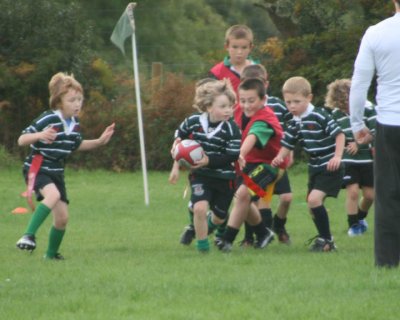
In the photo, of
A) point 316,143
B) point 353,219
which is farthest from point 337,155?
point 353,219

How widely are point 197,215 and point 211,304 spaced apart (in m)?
3.31

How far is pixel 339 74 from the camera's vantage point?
24594 millimetres

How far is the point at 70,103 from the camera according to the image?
10633 mm

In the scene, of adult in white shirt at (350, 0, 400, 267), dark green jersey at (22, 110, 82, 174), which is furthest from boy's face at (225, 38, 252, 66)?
adult in white shirt at (350, 0, 400, 267)

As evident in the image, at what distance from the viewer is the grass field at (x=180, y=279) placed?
7.25 metres

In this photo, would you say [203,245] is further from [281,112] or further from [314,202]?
[281,112]

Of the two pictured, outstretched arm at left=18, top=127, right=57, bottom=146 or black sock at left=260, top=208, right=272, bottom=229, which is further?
black sock at left=260, top=208, right=272, bottom=229

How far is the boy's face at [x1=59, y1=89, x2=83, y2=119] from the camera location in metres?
10.6

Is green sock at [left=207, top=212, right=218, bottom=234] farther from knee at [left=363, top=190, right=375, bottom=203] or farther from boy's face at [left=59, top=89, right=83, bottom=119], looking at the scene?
knee at [left=363, top=190, right=375, bottom=203]

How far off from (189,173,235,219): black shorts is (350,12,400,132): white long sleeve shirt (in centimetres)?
242

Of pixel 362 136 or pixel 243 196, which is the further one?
pixel 243 196

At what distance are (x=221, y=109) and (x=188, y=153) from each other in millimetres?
532

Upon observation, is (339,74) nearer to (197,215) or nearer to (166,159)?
(166,159)

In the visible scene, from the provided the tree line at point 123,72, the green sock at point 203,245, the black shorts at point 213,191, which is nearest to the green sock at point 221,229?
the black shorts at point 213,191
